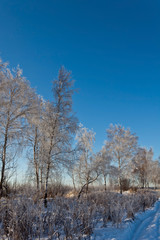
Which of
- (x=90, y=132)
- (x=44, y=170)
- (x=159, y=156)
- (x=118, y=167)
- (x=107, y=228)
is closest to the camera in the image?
(x=107, y=228)

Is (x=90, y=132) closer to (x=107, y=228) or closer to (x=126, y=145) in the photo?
(x=126, y=145)

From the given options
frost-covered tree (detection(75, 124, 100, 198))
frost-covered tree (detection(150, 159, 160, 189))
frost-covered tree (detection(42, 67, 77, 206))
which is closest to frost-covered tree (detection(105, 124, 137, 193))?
frost-covered tree (detection(75, 124, 100, 198))

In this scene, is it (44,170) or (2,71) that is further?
(2,71)

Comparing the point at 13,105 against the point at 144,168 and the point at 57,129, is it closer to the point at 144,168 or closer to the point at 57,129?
the point at 57,129

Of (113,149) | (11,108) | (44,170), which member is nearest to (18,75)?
(11,108)

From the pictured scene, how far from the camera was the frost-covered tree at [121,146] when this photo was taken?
20125 mm

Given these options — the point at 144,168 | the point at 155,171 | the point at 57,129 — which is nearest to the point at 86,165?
the point at 57,129

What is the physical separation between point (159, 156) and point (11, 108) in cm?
3755

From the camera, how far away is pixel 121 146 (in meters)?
20.7

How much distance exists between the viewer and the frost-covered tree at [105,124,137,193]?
792 inches

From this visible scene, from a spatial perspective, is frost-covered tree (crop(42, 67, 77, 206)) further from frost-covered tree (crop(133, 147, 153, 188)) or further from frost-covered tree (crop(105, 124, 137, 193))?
frost-covered tree (crop(133, 147, 153, 188))

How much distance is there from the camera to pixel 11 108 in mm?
9766

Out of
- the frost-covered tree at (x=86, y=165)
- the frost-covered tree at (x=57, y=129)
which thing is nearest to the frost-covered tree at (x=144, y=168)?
the frost-covered tree at (x=86, y=165)

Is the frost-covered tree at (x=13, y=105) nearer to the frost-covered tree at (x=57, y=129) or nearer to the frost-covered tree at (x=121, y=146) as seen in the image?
the frost-covered tree at (x=57, y=129)
